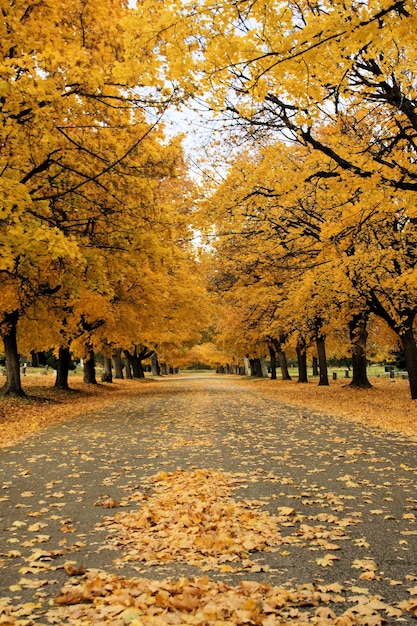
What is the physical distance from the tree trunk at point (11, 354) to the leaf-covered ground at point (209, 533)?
27.3 feet

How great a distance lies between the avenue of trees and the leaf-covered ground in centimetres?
414

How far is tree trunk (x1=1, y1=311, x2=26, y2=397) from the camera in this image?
1608cm

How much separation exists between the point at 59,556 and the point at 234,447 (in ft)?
15.3

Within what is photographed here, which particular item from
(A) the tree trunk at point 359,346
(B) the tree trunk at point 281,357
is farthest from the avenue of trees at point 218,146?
(B) the tree trunk at point 281,357

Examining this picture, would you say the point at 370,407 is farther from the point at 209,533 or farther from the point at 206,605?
the point at 206,605

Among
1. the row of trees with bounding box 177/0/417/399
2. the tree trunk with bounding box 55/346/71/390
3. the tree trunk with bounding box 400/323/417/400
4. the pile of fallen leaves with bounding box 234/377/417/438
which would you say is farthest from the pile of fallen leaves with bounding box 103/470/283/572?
the tree trunk with bounding box 55/346/71/390

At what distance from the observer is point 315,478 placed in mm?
6047

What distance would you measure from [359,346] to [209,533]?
61.6ft

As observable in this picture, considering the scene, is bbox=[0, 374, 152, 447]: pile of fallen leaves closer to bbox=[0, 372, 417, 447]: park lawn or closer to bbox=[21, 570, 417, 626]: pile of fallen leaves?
bbox=[0, 372, 417, 447]: park lawn

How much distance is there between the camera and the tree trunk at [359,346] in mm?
21266

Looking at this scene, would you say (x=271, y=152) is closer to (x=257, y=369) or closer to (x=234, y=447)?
(x=234, y=447)

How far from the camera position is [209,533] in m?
4.14

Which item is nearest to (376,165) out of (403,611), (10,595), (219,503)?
(219,503)

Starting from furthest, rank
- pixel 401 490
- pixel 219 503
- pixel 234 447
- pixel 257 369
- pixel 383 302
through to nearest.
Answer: pixel 257 369 < pixel 383 302 < pixel 234 447 < pixel 401 490 < pixel 219 503
